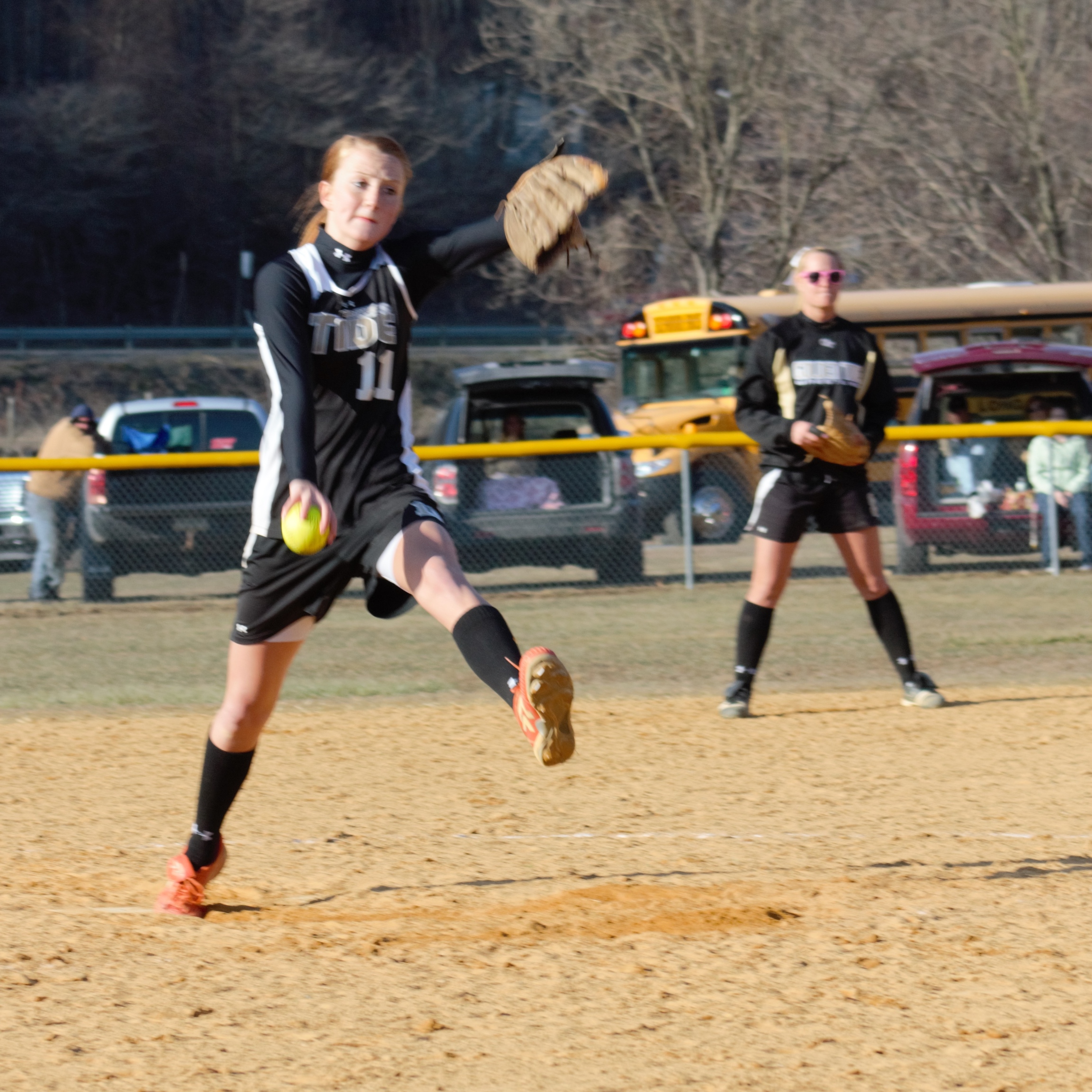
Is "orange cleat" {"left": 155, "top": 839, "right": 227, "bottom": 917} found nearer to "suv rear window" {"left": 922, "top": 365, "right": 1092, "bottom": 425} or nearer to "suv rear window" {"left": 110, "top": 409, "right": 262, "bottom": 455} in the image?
"suv rear window" {"left": 110, "top": 409, "right": 262, "bottom": 455}

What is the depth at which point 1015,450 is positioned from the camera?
13.2 m

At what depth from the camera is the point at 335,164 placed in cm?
411

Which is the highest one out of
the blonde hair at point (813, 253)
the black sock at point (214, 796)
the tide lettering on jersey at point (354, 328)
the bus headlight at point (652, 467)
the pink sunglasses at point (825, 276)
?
the blonde hair at point (813, 253)

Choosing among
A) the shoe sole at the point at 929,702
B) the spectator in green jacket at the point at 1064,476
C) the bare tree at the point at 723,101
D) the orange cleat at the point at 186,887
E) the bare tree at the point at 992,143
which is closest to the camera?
the orange cleat at the point at 186,887

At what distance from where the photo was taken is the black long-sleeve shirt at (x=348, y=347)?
3951 mm

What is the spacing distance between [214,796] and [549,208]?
1840 millimetres

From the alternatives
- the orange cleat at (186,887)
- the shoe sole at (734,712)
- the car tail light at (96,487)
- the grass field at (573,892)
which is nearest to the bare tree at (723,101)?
the car tail light at (96,487)

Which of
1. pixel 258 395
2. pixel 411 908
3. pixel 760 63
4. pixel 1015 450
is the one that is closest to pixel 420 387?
pixel 258 395

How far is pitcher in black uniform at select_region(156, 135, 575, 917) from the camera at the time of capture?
3.87 meters

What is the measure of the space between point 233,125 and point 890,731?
158 feet

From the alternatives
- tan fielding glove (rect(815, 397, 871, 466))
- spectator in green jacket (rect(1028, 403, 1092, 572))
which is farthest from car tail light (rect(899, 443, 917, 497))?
tan fielding glove (rect(815, 397, 871, 466))

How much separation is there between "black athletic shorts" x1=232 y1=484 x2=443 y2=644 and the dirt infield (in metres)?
0.82

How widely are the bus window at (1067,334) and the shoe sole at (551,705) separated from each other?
17799mm

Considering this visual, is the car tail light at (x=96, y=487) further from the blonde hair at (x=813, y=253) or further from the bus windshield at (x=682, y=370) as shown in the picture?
the bus windshield at (x=682, y=370)
